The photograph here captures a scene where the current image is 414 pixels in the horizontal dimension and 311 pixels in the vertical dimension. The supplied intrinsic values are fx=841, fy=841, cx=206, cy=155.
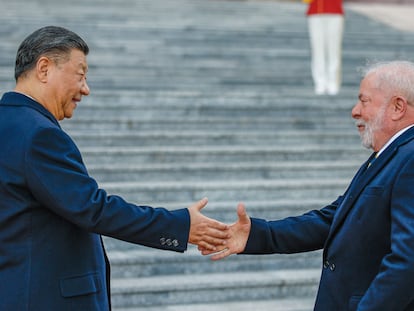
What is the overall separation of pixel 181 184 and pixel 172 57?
12.1 feet

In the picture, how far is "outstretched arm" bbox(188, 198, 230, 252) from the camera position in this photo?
3.14 metres

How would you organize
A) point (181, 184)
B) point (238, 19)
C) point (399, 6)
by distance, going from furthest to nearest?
1. point (399, 6)
2. point (238, 19)
3. point (181, 184)

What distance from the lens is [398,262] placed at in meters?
2.71

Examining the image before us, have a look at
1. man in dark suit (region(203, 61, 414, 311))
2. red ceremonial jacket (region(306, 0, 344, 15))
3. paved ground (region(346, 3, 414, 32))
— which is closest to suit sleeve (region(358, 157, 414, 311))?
man in dark suit (region(203, 61, 414, 311))

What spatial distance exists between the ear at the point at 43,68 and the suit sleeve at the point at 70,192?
0.21m

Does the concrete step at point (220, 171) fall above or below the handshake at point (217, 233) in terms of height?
below

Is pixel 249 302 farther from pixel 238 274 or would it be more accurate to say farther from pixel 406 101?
pixel 406 101

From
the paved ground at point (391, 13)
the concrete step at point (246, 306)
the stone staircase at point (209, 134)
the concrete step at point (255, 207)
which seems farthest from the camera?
the paved ground at point (391, 13)

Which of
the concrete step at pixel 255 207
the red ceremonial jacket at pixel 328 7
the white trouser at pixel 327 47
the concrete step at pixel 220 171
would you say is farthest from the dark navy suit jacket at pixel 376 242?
the red ceremonial jacket at pixel 328 7

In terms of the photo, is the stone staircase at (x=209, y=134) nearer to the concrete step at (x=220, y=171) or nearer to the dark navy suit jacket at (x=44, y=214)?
the concrete step at (x=220, y=171)

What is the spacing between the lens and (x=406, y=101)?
2.94 meters

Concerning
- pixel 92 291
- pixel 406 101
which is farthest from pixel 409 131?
pixel 92 291

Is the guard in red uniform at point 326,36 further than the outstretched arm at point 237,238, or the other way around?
the guard in red uniform at point 326,36

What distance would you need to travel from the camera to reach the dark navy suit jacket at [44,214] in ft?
9.23
